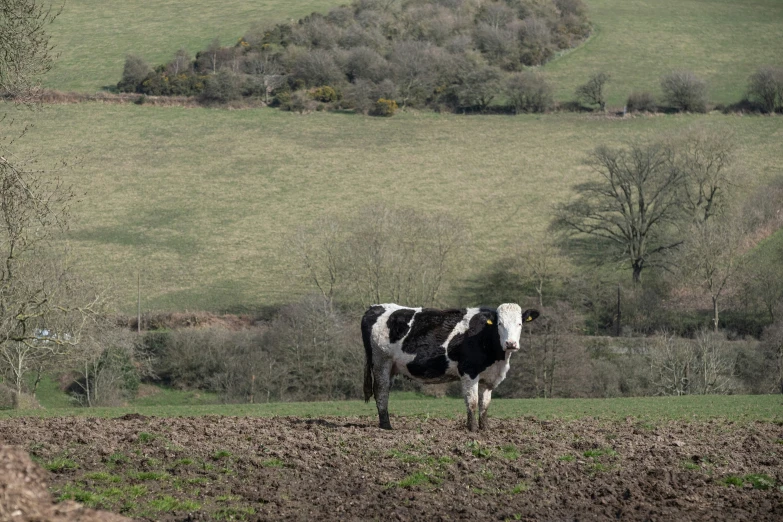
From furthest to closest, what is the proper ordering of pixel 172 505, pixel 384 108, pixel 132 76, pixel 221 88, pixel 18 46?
1. pixel 132 76
2. pixel 221 88
3. pixel 384 108
4. pixel 18 46
5. pixel 172 505

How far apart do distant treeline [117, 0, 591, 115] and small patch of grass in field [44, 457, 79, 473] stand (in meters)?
108

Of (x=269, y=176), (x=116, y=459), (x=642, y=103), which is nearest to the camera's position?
(x=116, y=459)

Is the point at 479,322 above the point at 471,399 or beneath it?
above

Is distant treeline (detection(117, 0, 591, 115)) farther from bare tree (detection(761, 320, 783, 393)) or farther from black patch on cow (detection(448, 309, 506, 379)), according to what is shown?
black patch on cow (detection(448, 309, 506, 379))

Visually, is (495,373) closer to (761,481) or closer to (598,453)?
(598,453)

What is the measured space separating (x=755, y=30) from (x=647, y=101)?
1340 inches

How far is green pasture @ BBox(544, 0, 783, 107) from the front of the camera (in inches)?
4970

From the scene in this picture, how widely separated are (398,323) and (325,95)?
349 ft

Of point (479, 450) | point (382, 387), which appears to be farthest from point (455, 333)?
point (479, 450)

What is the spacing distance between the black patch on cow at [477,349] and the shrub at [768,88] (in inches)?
4247

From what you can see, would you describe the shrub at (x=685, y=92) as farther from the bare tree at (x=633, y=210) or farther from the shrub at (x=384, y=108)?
the shrub at (x=384, y=108)

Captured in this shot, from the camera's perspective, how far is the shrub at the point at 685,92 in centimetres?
11862

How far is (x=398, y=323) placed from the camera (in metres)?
22.3

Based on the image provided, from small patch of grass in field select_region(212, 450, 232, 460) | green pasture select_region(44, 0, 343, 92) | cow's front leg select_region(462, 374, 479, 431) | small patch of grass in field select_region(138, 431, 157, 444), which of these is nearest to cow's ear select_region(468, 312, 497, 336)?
cow's front leg select_region(462, 374, 479, 431)
